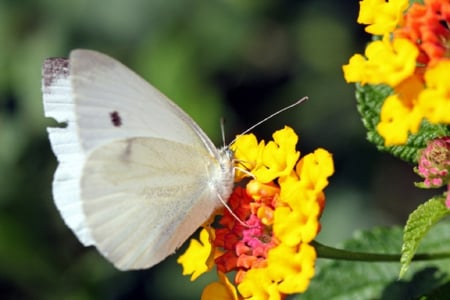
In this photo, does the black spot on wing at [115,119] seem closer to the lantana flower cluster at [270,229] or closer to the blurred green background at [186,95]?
the lantana flower cluster at [270,229]

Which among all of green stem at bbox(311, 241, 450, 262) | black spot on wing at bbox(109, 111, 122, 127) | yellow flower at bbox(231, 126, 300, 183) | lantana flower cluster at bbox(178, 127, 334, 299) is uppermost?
black spot on wing at bbox(109, 111, 122, 127)

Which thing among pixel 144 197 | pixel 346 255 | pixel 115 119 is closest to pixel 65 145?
pixel 115 119

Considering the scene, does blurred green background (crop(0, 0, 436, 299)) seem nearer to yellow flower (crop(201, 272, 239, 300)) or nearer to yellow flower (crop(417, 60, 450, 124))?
yellow flower (crop(201, 272, 239, 300))

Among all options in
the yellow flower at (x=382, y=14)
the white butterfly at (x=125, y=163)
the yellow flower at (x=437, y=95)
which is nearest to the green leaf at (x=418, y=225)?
the yellow flower at (x=437, y=95)

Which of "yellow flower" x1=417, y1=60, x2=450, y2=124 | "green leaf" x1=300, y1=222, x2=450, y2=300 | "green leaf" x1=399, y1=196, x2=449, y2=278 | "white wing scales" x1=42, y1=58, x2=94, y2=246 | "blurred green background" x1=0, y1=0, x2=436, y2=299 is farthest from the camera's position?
"blurred green background" x1=0, y1=0, x2=436, y2=299

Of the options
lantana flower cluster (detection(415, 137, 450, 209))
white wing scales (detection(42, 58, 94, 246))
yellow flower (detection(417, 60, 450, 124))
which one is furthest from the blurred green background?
yellow flower (detection(417, 60, 450, 124))

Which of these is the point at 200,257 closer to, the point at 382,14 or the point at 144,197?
the point at 144,197

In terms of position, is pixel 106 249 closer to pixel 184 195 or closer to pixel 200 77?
pixel 184 195
